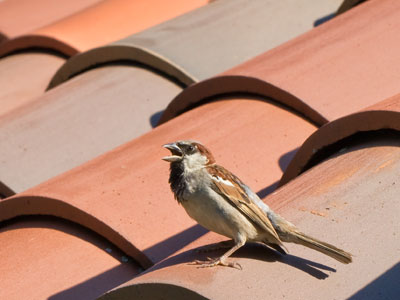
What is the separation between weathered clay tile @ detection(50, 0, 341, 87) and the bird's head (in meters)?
1.81

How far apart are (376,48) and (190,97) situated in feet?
3.05

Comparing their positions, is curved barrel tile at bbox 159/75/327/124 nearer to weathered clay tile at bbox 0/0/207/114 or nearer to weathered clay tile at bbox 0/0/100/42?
weathered clay tile at bbox 0/0/207/114

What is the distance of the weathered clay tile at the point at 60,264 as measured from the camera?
3799 millimetres

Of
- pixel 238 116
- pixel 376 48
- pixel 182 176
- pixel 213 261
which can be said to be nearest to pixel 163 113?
pixel 238 116

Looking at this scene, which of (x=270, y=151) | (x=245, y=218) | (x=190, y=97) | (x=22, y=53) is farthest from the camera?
(x=22, y=53)

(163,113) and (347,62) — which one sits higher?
(347,62)

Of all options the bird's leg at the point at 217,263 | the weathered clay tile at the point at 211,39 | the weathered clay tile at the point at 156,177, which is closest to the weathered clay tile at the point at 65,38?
the weathered clay tile at the point at 211,39

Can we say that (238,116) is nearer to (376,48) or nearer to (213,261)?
(376,48)

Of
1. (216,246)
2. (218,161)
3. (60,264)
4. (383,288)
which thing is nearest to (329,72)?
(218,161)

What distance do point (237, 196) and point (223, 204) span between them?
0.06m

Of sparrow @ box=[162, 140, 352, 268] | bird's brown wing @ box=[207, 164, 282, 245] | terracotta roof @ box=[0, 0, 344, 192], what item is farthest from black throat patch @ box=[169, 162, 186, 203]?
terracotta roof @ box=[0, 0, 344, 192]

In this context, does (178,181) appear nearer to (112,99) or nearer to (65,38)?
(112,99)

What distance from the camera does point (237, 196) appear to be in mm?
3588

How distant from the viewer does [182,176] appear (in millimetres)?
3678
